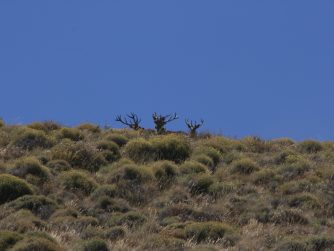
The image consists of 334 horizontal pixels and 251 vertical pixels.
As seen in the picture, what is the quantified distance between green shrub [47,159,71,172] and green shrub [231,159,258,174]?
16.6 feet

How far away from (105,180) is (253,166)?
5.05 meters

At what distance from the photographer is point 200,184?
76.9 ft

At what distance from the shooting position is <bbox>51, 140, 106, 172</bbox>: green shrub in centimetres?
2541

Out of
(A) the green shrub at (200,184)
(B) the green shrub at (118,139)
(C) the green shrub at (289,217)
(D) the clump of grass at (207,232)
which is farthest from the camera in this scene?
(B) the green shrub at (118,139)

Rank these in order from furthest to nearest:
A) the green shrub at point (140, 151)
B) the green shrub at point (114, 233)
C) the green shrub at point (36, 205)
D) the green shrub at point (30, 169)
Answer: the green shrub at point (140, 151)
the green shrub at point (30, 169)
the green shrub at point (36, 205)
the green shrub at point (114, 233)

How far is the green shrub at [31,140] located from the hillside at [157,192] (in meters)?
0.04

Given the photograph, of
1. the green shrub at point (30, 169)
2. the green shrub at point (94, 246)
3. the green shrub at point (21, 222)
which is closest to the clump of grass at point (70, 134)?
the green shrub at point (30, 169)

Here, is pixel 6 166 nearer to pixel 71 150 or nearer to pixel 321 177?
pixel 71 150

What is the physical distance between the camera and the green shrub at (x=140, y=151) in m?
26.9

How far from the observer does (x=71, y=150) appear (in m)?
26.2

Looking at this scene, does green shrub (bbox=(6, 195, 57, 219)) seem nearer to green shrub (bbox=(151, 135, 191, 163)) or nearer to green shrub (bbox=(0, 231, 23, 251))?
green shrub (bbox=(0, 231, 23, 251))

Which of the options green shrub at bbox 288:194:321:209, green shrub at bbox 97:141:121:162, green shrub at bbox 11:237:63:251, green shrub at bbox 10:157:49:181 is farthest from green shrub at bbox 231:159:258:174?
green shrub at bbox 11:237:63:251

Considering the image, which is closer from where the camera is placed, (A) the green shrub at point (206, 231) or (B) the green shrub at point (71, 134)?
(A) the green shrub at point (206, 231)

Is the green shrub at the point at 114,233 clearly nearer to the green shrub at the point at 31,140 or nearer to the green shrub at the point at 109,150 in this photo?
the green shrub at the point at 109,150
